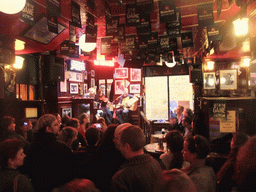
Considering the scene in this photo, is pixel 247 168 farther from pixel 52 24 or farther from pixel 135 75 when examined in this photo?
pixel 135 75

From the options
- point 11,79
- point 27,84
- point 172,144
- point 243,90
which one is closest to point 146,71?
point 243,90

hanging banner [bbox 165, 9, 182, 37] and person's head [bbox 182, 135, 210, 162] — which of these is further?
hanging banner [bbox 165, 9, 182, 37]

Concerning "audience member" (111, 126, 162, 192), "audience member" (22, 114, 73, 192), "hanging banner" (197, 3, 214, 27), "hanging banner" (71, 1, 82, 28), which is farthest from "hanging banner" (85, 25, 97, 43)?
"audience member" (111, 126, 162, 192)

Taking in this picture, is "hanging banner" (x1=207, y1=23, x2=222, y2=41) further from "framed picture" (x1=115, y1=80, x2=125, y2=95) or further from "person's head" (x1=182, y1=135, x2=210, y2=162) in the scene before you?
"framed picture" (x1=115, y1=80, x2=125, y2=95)

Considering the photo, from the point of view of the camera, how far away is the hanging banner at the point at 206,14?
13.0 ft

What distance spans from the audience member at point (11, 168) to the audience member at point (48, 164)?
0.49 ft

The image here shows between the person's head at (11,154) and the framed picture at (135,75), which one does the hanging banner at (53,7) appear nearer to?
the person's head at (11,154)

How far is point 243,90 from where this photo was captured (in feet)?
27.1

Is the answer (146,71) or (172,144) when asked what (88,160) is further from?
(146,71)

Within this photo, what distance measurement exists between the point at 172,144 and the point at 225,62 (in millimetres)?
7044

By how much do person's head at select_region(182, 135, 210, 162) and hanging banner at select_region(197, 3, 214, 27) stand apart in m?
2.53

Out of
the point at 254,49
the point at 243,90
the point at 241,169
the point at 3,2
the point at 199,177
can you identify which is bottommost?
the point at 199,177

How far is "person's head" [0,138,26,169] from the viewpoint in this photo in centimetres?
210

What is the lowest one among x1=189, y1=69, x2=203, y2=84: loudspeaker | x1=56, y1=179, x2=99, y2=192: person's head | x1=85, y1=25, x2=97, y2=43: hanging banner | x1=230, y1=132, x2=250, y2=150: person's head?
x1=230, y1=132, x2=250, y2=150: person's head
